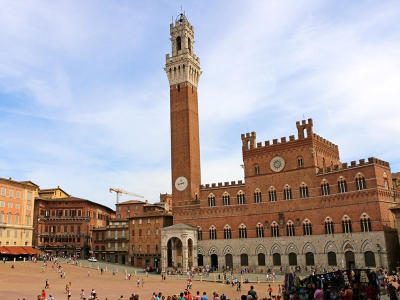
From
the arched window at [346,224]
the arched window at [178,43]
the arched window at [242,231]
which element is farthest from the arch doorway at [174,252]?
the arched window at [178,43]

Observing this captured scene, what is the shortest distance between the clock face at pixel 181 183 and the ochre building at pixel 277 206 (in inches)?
6.3

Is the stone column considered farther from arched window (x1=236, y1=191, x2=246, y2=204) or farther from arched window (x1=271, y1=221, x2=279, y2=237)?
arched window (x1=271, y1=221, x2=279, y2=237)

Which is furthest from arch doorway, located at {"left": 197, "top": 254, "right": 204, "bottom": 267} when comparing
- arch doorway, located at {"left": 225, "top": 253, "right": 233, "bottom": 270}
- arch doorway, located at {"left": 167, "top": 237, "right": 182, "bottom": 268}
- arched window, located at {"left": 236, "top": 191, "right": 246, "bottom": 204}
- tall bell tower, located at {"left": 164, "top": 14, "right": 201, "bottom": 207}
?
arched window, located at {"left": 236, "top": 191, "right": 246, "bottom": 204}

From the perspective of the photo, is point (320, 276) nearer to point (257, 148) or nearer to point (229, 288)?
point (229, 288)

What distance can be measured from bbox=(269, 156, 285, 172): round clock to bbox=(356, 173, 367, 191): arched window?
10435 millimetres

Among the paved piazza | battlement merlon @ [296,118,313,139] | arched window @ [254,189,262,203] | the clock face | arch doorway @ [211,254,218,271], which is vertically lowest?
the paved piazza

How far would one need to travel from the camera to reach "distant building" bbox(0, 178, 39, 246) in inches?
2474

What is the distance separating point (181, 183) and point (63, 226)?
1171 inches

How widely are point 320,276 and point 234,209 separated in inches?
1292

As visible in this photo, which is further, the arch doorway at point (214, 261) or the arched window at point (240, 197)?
the arch doorway at point (214, 261)

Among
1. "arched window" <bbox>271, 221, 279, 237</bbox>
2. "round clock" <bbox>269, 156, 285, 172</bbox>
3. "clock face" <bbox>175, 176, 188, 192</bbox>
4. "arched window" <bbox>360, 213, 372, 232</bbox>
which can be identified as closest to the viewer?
"arched window" <bbox>360, 213, 372, 232</bbox>

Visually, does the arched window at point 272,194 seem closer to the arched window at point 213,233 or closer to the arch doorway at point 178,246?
the arched window at point 213,233

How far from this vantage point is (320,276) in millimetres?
24141

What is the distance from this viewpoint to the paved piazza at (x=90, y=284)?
1380 inches
